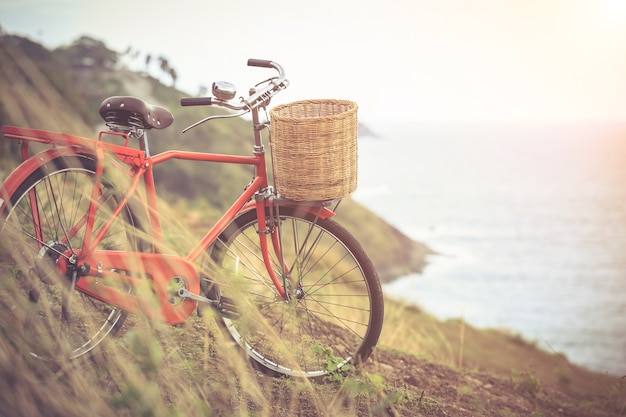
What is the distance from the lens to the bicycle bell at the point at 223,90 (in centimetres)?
237

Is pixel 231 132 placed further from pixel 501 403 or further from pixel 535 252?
pixel 535 252

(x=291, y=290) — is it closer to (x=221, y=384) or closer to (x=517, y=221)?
(x=221, y=384)

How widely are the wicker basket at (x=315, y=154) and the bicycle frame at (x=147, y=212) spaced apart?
18 centimetres

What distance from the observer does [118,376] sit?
2.54 m

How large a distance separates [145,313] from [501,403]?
2.53 meters

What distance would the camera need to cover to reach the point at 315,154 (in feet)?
8.03

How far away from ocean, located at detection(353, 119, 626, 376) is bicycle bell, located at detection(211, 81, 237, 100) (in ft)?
2.27

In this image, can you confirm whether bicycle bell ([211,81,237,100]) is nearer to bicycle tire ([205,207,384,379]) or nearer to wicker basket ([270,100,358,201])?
wicker basket ([270,100,358,201])

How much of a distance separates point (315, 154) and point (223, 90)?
508 mm

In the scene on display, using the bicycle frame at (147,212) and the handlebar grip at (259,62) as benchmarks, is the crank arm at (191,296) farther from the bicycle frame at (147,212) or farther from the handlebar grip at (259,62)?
the handlebar grip at (259,62)

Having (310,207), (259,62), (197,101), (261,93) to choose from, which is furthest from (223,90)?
(310,207)

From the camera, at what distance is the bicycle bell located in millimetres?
2365

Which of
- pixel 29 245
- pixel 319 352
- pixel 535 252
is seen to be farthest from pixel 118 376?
pixel 535 252

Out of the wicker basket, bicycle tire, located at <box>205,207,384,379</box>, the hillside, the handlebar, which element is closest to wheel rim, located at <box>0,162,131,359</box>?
the hillside
